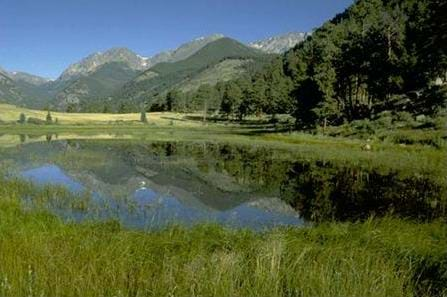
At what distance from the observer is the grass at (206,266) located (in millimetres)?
8211

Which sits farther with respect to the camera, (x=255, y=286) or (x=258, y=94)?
(x=258, y=94)

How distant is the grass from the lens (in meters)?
8.21

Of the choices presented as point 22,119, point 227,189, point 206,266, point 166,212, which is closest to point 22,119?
point 22,119

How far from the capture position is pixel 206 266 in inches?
376

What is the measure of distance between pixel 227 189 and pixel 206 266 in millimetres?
20430

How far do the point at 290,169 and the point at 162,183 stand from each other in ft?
36.2

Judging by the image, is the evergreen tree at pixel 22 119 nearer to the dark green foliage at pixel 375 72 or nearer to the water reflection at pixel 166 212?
the dark green foliage at pixel 375 72

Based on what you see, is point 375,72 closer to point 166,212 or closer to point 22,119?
point 166,212

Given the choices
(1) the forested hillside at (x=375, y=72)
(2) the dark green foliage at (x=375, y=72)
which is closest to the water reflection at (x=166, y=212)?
(1) the forested hillside at (x=375, y=72)

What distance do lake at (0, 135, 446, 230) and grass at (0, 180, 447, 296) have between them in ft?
11.1

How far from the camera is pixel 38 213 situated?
15859 millimetres

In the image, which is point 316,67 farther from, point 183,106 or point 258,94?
point 183,106

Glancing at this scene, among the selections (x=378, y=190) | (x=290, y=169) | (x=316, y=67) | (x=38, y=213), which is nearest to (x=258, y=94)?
(x=316, y=67)

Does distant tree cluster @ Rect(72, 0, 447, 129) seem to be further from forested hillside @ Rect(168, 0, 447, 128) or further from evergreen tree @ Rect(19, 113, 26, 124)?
evergreen tree @ Rect(19, 113, 26, 124)
